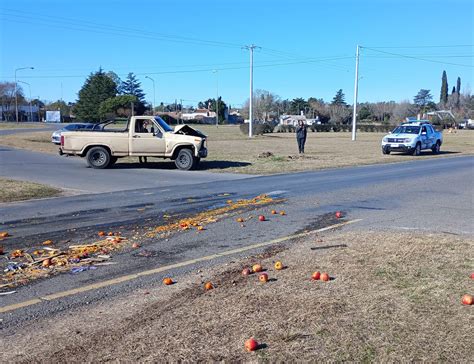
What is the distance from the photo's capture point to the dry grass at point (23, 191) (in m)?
11.6

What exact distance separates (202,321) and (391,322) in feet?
5.11

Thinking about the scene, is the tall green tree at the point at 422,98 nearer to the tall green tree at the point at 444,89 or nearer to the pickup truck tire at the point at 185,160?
the tall green tree at the point at 444,89

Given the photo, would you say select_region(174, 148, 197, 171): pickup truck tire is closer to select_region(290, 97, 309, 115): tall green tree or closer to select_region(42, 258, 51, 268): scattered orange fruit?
select_region(42, 258, 51, 268): scattered orange fruit

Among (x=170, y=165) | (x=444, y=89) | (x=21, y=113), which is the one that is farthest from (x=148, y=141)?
(x=444, y=89)

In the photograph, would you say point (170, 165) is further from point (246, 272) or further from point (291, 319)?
point (291, 319)

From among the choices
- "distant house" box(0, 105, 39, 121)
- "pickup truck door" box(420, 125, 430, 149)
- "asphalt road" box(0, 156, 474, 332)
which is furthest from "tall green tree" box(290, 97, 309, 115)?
"asphalt road" box(0, 156, 474, 332)

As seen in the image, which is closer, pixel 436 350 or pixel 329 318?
pixel 436 350

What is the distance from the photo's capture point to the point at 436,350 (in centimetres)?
346

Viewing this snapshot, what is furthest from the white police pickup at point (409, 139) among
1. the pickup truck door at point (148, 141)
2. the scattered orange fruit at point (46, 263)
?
the scattered orange fruit at point (46, 263)

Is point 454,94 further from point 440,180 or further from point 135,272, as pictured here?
point 135,272

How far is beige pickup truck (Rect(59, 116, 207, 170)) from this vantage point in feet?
62.5

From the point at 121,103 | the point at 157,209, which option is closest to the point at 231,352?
the point at 157,209

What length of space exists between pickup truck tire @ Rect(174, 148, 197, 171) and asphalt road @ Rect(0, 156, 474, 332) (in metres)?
4.28

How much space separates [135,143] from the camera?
19.2 m
